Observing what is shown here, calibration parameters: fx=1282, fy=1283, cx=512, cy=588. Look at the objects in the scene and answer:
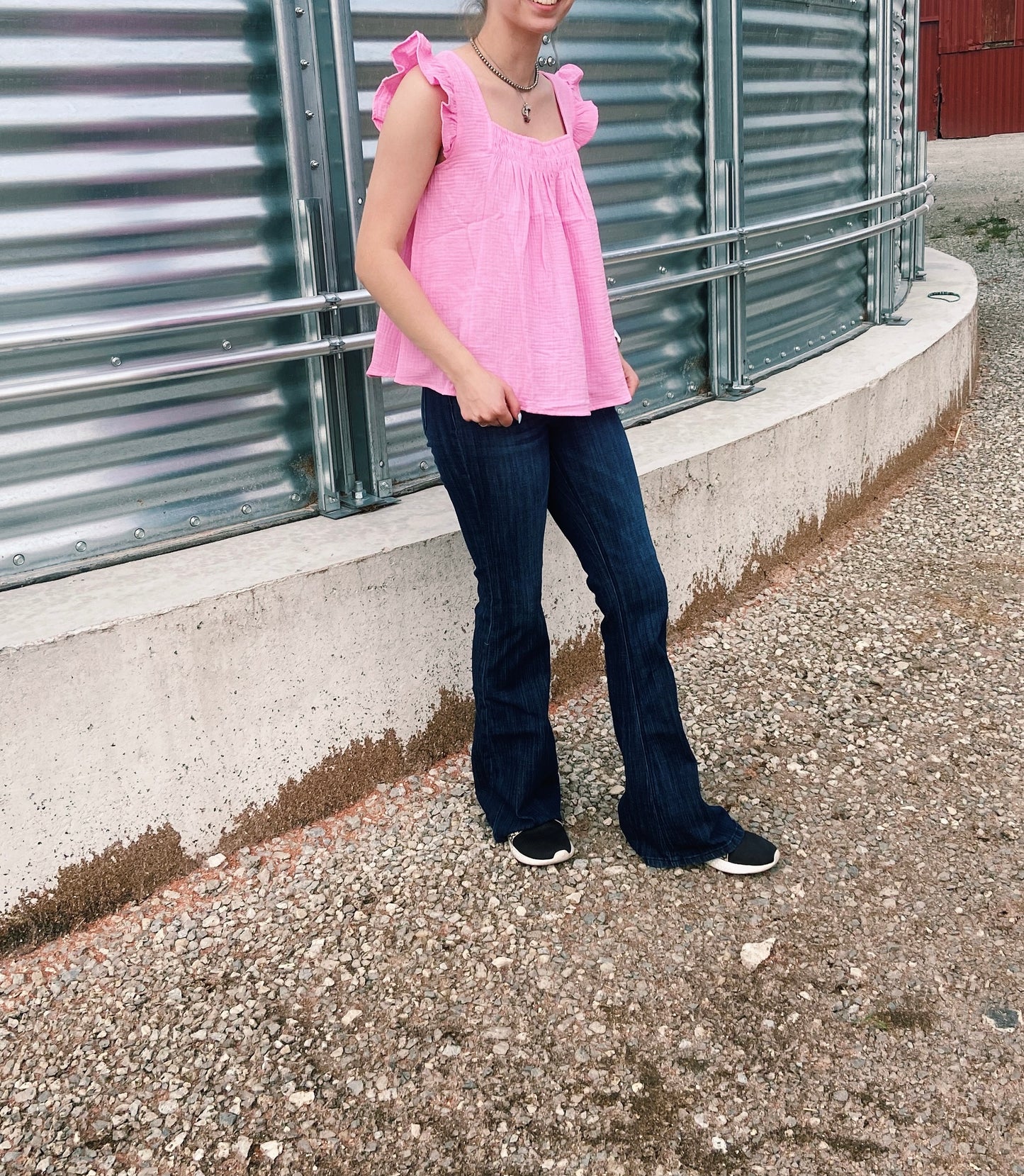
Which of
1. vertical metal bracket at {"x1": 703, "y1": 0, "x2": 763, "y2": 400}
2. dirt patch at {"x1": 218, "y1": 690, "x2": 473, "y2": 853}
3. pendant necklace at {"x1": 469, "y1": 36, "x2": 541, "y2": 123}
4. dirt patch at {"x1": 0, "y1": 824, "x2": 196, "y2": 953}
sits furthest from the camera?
vertical metal bracket at {"x1": 703, "y1": 0, "x2": 763, "y2": 400}

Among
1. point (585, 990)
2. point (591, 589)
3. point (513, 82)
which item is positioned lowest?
point (585, 990)

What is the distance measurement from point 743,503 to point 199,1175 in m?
3.24

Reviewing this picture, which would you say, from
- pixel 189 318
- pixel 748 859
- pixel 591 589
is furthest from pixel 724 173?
pixel 748 859

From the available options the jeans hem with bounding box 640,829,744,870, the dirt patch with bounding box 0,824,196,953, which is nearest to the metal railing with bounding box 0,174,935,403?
the dirt patch with bounding box 0,824,196,953

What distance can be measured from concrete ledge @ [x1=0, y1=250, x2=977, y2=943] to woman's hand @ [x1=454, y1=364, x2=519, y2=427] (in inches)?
34.2

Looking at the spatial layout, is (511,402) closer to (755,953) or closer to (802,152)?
(755,953)

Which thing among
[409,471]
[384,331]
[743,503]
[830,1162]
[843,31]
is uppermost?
[843,31]

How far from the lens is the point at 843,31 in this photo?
6523 millimetres

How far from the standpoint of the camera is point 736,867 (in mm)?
3174

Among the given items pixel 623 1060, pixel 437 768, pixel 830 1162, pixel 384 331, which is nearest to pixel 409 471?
pixel 437 768

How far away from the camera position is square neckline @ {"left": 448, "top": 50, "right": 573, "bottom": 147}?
8.71 ft

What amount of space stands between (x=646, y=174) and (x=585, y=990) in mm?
3309

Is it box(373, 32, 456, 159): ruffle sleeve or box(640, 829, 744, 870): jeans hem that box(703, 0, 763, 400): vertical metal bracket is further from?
box(373, 32, 456, 159): ruffle sleeve

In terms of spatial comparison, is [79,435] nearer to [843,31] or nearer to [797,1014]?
[797,1014]
